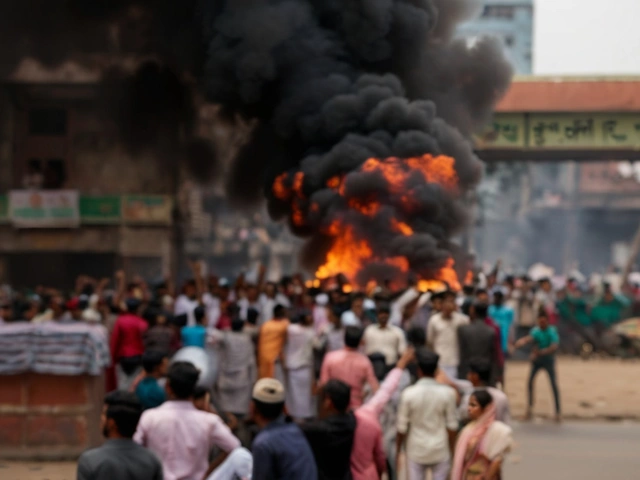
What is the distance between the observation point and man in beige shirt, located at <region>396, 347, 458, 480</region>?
686 cm

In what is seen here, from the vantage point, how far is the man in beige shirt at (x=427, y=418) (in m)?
6.86

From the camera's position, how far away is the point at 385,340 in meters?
9.49

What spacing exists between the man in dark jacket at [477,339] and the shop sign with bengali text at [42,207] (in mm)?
19988

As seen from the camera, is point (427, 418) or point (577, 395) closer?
point (427, 418)

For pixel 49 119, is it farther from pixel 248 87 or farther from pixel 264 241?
pixel 264 241

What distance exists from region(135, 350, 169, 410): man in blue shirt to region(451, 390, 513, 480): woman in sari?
180 centimetres

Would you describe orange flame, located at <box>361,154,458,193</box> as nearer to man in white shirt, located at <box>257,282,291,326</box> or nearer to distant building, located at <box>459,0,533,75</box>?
man in white shirt, located at <box>257,282,291,326</box>

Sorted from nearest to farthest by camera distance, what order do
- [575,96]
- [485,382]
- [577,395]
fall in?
[485,382] → [577,395] → [575,96]

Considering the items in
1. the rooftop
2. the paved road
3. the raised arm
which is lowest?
the paved road

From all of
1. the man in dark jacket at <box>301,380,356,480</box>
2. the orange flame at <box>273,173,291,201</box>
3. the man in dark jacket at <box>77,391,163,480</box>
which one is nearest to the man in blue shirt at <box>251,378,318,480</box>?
the man in dark jacket at <box>301,380,356,480</box>

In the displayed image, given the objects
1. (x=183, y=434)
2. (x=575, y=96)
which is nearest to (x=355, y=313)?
(x=183, y=434)

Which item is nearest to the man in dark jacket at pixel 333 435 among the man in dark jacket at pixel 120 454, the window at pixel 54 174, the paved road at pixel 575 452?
the man in dark jacket at pixel 120 454

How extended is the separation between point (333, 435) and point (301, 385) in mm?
5548

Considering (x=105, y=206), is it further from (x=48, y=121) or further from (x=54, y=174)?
(x=48, y=121)
